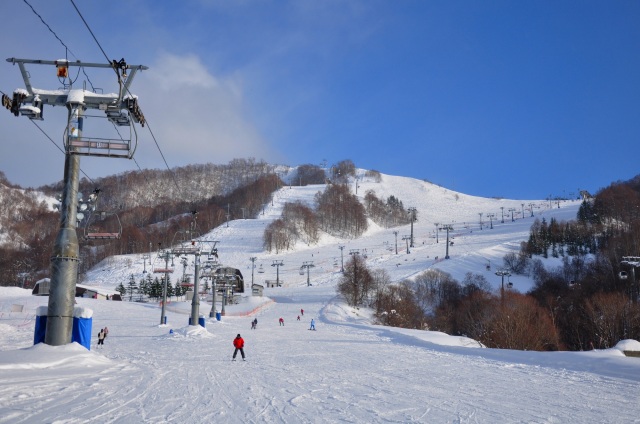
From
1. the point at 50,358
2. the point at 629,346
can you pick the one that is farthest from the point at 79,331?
the point at 629,346

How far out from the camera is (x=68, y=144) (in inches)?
529

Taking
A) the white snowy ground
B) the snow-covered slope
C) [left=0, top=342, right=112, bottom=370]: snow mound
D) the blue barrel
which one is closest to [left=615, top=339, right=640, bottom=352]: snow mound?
the white snowy ground

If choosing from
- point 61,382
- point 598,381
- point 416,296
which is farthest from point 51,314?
point 416,296

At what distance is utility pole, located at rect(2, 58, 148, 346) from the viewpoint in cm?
1308

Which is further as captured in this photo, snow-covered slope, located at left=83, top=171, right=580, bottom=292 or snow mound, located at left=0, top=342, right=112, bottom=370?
snow-covered slope, located at left=83, top=171, right=580, bottom=292

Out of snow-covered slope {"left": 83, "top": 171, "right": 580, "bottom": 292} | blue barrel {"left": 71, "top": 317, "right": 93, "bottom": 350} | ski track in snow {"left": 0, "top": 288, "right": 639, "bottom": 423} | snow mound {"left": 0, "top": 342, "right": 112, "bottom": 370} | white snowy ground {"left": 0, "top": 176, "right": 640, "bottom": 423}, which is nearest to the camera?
ski track in snow {"left": 0, "top": 288, "right": 639, "bottom": 423}

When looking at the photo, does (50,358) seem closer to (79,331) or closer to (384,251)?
(79,331)

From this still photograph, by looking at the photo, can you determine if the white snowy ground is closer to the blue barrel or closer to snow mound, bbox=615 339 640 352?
snow mound, bbox=615 339 640 352

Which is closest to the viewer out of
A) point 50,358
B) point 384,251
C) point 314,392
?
point 314,392

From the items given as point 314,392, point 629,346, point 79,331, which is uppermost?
point 79,331

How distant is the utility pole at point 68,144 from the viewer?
42.9ft

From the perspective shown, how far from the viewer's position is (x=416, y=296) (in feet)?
219

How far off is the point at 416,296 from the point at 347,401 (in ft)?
195

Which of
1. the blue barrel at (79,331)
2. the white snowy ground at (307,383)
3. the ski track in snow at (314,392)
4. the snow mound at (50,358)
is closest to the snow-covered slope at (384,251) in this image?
the white snowy ground at (307,383)
